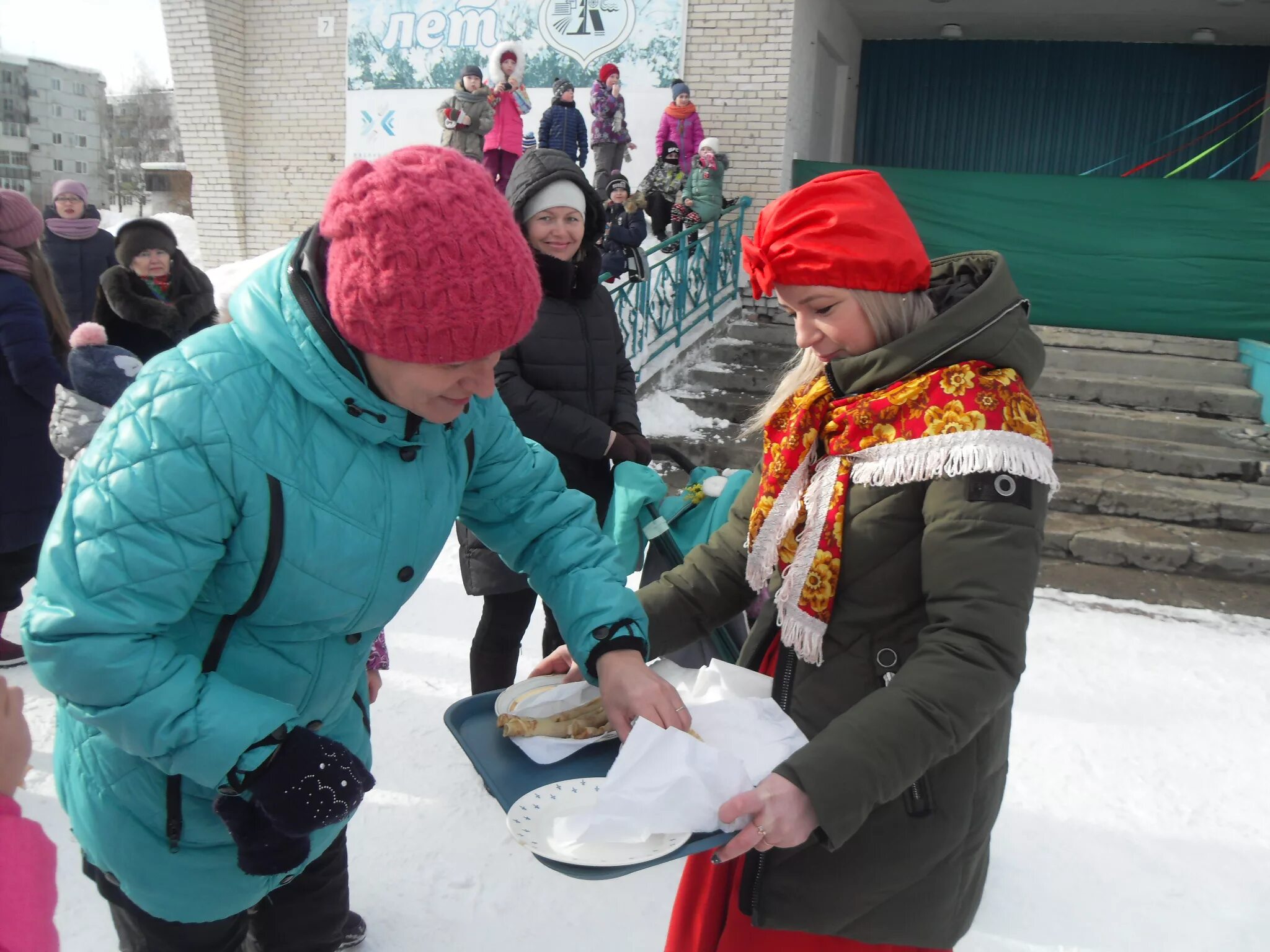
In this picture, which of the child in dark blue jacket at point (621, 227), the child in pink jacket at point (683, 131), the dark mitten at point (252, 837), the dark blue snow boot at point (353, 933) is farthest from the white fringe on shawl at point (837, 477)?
the child in pink jacket at point (683, 131)

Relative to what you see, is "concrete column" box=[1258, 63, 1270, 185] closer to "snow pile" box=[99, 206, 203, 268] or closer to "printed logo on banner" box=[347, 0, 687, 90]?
"printed logo on banner" box=[347, 0, 687, 90]

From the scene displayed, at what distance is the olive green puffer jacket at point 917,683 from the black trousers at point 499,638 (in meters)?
1.56

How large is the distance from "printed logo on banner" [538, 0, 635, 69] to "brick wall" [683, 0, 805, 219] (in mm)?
817

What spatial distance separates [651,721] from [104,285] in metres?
3.41

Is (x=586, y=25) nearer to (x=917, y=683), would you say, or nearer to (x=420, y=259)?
(x=420, y=259)

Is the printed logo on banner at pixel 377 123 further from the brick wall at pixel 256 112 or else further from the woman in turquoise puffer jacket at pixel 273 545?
the woman in turquoise puffer jacket at pixel 273 545

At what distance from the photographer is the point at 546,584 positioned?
1.49 meters

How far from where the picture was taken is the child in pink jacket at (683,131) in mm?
9711

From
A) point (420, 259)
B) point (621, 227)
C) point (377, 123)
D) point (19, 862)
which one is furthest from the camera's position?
point (377, 123)

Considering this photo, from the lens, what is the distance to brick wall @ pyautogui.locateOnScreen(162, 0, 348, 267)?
40.3 ft

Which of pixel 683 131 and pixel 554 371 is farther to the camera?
pixel 683 131

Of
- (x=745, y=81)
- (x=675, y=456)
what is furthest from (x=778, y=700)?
(x=745, y=81)

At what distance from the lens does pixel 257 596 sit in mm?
1173

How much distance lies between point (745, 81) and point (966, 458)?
996cm
